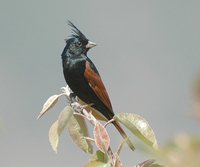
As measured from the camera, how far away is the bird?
7566mm

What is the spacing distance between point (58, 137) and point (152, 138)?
0.57 m

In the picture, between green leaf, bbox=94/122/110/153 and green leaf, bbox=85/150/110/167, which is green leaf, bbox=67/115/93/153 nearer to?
green leaf, bbox=94/122/110/153

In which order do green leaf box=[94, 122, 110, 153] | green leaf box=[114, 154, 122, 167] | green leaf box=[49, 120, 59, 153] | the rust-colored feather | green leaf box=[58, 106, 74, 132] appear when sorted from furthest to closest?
the rust-colored feather, green leaf box=[58, 106, 74, 132], green leaf box=[49, 120, 59, 153], green leaf box=[94, 122, 110, 153], green leaf box=[114, 154, 122, 167]

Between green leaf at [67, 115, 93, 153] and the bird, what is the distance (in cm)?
451

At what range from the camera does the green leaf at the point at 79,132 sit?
7.83 ft

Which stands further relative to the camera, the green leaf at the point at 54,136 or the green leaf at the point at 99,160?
the green leaf at the point at 54,136

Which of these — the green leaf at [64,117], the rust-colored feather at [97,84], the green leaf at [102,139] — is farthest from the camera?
the rust-colored feather at [97,84]

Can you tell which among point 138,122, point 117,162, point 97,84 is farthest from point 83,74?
point 117,162

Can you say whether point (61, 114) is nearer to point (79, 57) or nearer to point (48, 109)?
point (48, 109)

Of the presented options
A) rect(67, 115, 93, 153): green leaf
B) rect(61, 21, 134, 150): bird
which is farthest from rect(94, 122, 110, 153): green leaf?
rect(61, 21, 134, 150): bird

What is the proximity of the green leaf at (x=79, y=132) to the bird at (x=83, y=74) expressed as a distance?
4.51m

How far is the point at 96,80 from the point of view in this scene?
26.0ft

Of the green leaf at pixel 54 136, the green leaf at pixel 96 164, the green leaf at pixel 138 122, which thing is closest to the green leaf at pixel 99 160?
the green leaf at pixel 96 164

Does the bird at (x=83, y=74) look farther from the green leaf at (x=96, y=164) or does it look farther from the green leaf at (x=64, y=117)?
the green leaf at (x=96, y=164)
